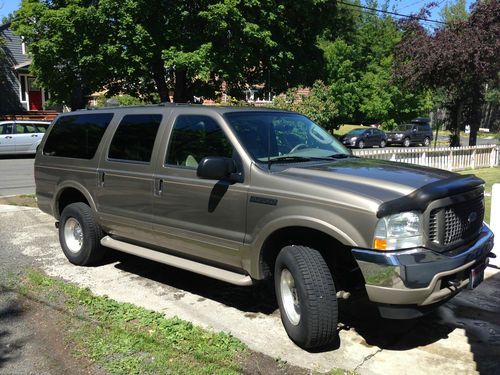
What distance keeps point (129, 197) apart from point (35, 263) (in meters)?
1.91

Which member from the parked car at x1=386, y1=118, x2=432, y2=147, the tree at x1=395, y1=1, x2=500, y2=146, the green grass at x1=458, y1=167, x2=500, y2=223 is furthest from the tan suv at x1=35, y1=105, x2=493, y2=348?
the parked car at x1=386, y1=118, x2=432, y2=147

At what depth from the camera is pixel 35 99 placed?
3556 centimetres

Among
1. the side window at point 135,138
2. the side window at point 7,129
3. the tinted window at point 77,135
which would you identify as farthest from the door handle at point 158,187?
the side window at point 7,129

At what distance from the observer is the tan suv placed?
3.61m

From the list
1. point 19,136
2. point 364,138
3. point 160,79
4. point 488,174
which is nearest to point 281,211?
point 488,174

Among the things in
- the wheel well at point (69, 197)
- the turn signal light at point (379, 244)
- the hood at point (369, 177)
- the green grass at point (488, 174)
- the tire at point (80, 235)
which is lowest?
the green grass at point (488, 174)

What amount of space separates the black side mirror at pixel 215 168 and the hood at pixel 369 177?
435 mm

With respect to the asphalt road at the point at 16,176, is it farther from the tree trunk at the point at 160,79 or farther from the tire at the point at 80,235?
the tire at the point at 80,235

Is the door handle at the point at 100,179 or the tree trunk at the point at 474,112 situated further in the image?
the tree trunk at the point at 474,112

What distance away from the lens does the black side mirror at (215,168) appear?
419cm

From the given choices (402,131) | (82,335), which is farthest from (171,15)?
(402,131)

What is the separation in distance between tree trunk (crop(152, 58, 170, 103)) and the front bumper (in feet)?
50.9

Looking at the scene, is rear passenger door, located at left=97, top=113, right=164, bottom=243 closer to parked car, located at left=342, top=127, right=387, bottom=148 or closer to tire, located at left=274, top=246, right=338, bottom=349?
tire, located at left=274, top=246, right=338, bottom=349

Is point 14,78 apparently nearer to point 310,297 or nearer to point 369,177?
point 369,177
